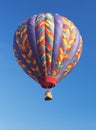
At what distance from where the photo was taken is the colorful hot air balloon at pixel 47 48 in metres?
85.1

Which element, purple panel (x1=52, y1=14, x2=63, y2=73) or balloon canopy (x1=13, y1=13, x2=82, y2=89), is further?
purple panel (x1=52, y1=14, x2=63, y2=73)

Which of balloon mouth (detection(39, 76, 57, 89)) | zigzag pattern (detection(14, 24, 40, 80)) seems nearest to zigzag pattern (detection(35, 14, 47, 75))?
balloon mouth (detection(39, 76, 57, 89))

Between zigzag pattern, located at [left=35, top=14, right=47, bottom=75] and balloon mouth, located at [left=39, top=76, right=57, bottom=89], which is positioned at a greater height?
zigzag pattern, located at [left=35, top=14, right=47, bottom=75]

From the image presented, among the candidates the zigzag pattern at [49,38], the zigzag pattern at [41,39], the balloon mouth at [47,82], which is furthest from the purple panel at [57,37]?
the balloon mouth at [47,82]

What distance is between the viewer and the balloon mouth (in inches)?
3336

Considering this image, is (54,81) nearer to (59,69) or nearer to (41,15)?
(59,69)

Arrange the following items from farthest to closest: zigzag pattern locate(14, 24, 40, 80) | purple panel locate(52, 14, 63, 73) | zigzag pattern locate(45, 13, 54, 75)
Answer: zigzag pattern locate(14, 24, 40, 80) < purple panel locate(52, 14, 63, 73) < zigzag pattern locate(45, 13, 54, 75)

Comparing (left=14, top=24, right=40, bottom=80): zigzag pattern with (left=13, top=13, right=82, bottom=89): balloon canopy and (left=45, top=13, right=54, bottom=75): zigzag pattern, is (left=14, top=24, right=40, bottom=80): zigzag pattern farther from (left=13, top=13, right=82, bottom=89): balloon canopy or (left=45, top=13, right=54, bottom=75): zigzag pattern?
(left=45, top=13, right=54, bottom=75): zigzag pattern

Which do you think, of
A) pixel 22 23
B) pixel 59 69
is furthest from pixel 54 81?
pixel 22 23

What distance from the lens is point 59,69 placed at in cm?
8550

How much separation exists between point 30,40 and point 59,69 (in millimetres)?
3591

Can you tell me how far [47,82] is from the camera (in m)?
84.7

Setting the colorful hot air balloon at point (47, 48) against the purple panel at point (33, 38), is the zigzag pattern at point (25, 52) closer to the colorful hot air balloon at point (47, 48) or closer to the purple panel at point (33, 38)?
the colorful hot air balloon at point (47, 48)

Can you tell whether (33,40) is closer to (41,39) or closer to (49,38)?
(41,39)
